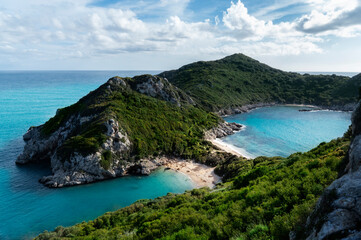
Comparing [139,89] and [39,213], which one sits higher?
[139,89]

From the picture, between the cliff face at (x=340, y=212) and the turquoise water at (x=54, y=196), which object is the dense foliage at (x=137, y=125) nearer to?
the turquoise water at (x=54, y=196)

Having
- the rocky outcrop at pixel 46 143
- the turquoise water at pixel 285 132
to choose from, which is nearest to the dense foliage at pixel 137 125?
the rocky outcrop at pixel 46 143

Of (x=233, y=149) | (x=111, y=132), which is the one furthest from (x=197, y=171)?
(x=111, y=132)

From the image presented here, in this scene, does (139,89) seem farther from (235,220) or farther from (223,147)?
(235,220)

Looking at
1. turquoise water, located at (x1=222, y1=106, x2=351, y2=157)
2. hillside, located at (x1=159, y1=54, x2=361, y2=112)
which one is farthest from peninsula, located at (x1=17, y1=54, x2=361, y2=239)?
turquoise water, located at (x1=222, y1=106, x2=351, y2=157)

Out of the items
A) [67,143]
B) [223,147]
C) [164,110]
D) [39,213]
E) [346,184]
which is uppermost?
[346,184]

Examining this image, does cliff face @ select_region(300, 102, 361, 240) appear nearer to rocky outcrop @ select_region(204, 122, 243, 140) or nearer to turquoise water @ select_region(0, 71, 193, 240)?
turquoise water @ select_region(0, 71, 193, 240)

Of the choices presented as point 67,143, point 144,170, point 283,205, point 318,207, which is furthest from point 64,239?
point 67,143
